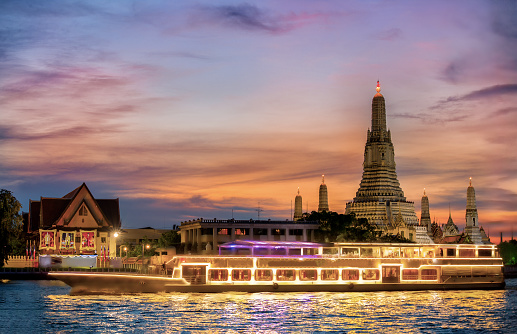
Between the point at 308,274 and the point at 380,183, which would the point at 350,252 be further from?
the point at 380,183

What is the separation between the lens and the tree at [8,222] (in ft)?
294

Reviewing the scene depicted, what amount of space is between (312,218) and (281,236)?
28.5ft

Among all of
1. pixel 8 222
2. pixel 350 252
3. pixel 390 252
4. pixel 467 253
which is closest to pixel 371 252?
pixel 390 252

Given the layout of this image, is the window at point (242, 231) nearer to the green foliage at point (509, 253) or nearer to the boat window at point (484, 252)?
the boat window at point (484, 252)

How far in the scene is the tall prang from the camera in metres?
184

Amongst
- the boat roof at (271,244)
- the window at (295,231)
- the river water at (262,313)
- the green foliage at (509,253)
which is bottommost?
the river water at (262,313)

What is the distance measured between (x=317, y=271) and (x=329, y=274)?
1.14m

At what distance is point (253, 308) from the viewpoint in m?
56.1

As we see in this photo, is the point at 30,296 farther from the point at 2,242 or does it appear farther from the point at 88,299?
the point at 2,242

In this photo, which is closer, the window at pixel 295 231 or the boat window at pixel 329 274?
the boat window at pixel 329 274

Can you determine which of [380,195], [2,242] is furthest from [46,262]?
[380,195]

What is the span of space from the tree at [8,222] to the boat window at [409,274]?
47.2 meters

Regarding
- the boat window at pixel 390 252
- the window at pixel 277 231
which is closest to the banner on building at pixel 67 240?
the window at pixel 277 231

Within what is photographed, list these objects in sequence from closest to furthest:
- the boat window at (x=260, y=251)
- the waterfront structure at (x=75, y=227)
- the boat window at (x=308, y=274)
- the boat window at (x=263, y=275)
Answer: the boat window at (x=263, y=275) < the boat window at (x=308, y=274) < the boat window at (x=260, y=251) < the waterfront structure at (x=75, y=227)
